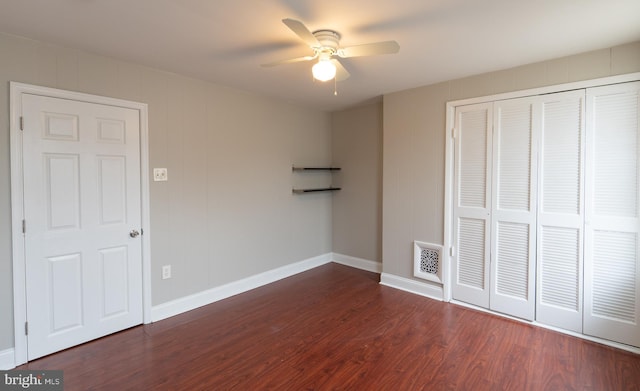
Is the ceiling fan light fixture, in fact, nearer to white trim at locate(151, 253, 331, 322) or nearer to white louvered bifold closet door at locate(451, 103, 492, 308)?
white louvered bifold closet door at locate(451, 103, 492, 308)

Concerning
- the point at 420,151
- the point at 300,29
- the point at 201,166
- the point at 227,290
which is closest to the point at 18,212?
the point at 201,166

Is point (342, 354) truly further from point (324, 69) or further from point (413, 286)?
point (324, 69)

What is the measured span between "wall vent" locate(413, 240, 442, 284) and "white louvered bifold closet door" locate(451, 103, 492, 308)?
16 centimetres

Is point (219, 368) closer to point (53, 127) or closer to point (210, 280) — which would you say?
point (210, 280)

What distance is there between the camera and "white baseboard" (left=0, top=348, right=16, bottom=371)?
2.20 m

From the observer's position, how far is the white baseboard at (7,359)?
7.21 ft

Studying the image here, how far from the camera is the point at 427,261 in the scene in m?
3.57

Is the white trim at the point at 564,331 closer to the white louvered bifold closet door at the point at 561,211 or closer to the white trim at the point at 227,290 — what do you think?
the white louvered bifold closet door at the point at 561,211

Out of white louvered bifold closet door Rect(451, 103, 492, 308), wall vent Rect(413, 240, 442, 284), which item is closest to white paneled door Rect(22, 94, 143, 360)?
wall vent Rect(413, 240, 442, 284)

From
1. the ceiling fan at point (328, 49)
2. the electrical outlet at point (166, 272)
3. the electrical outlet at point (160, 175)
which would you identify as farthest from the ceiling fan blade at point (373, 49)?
the electrical outlet at point (166, 272)

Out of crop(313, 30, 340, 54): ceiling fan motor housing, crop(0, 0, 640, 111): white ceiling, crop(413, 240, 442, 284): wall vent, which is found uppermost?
crop(0, 0, 640, 111): white ceiling

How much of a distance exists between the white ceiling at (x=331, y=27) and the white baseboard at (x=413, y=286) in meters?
2.34

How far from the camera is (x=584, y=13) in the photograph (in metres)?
1.96

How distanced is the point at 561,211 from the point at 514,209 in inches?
14.1
